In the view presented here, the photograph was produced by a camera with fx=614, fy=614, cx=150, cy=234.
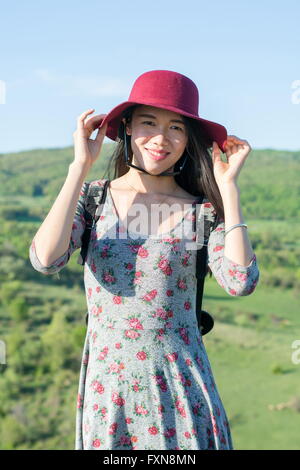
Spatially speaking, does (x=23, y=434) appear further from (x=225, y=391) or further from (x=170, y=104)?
(x=170, y=104)

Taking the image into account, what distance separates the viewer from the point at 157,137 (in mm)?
2178

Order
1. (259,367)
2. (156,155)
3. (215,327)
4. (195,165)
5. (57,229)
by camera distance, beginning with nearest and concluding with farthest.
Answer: (57,229), (156,155), (195,165), (259,367), (215,327)

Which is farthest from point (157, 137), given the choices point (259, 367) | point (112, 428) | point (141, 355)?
point (259, 367)

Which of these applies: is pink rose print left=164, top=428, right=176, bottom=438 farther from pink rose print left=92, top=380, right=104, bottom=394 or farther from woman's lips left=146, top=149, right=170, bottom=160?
woman's lips left=146, top=149, right=170, bottom=160

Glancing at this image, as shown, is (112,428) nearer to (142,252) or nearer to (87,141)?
(142,252)

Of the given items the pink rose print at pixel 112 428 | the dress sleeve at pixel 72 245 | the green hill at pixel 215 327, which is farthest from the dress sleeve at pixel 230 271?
the green hill at pixel 215 327

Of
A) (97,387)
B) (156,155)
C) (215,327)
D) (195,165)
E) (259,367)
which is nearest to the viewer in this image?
Result: (97,387)

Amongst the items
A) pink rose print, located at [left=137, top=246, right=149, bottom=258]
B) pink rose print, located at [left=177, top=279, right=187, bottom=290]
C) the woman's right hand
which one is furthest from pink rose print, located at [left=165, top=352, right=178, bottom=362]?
the woman's right hand

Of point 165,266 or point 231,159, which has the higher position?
point 231,159

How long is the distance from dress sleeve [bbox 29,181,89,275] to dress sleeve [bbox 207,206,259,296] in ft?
1.51

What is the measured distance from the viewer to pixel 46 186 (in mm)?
76250

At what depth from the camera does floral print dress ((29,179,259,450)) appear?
2039mm

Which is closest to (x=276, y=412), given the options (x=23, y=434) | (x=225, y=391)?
(x=225, y=391)

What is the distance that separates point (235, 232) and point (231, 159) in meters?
0.31
